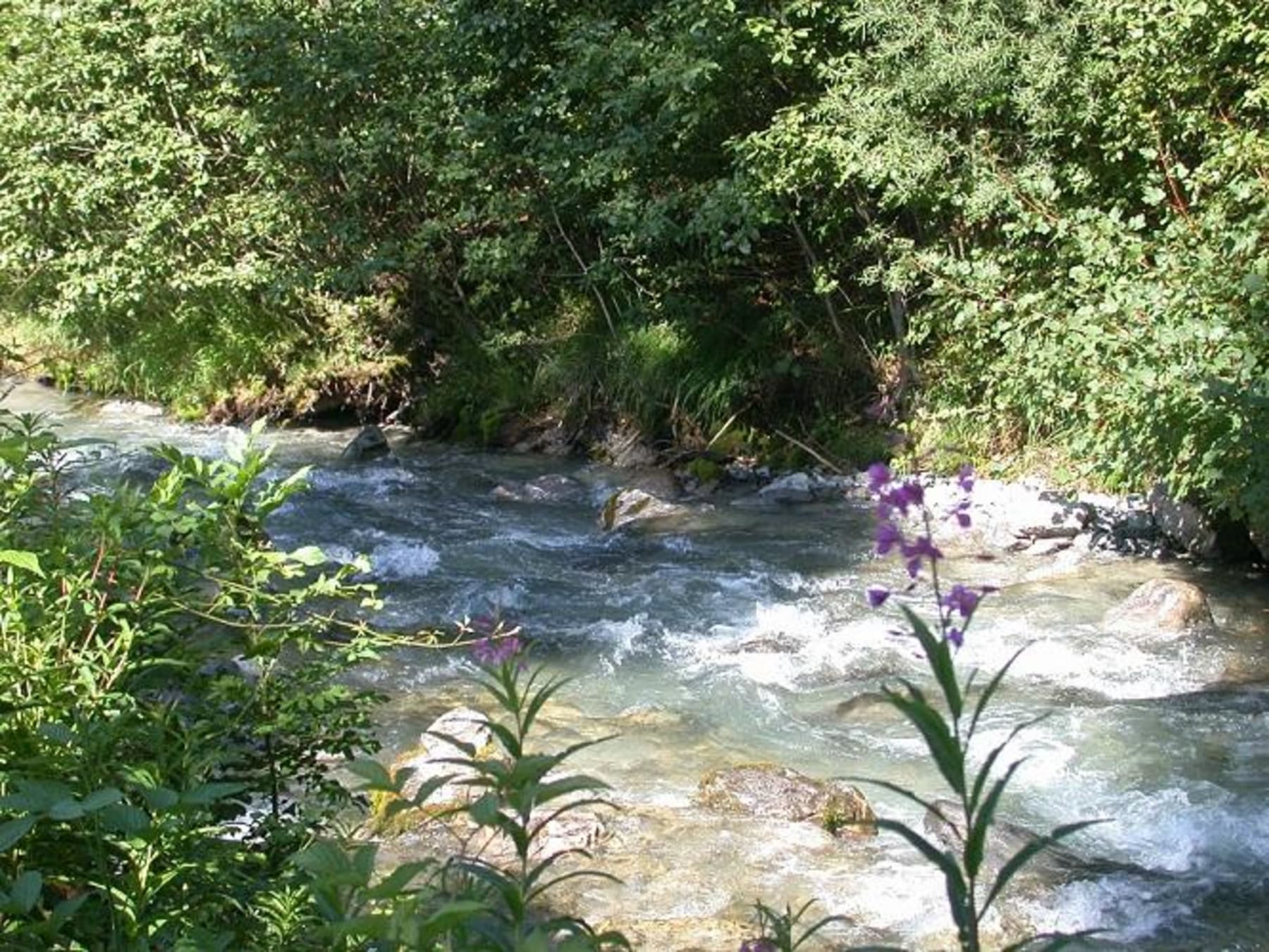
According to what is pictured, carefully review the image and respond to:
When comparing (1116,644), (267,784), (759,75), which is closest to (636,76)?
(759,75)

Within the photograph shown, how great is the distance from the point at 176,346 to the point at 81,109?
9.00 ft

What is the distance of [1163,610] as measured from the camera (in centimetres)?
809

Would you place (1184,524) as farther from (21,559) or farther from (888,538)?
(21,559)

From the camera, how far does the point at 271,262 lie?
15.6 metres

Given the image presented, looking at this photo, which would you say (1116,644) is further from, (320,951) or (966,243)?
(320,951)

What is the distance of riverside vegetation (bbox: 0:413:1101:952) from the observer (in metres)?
2.26

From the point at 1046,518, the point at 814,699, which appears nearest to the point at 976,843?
the point at 814,699

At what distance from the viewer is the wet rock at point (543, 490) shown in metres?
12.3

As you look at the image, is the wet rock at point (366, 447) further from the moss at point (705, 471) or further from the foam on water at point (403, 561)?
the foam on water at point (403, 561)

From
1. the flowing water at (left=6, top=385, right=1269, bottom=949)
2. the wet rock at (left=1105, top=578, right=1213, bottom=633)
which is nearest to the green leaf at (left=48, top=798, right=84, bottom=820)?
the flowing water at (left=6, top=385, right=1269, bottom=949)

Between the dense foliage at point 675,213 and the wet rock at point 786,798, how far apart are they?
9.29ft

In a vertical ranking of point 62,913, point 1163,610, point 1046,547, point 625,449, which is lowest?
point 62,913

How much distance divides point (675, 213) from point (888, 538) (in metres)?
10.7

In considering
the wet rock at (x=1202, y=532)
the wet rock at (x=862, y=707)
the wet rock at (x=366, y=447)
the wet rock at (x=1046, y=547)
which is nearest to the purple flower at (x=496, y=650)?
the wet rock at (x=862, y=707)
